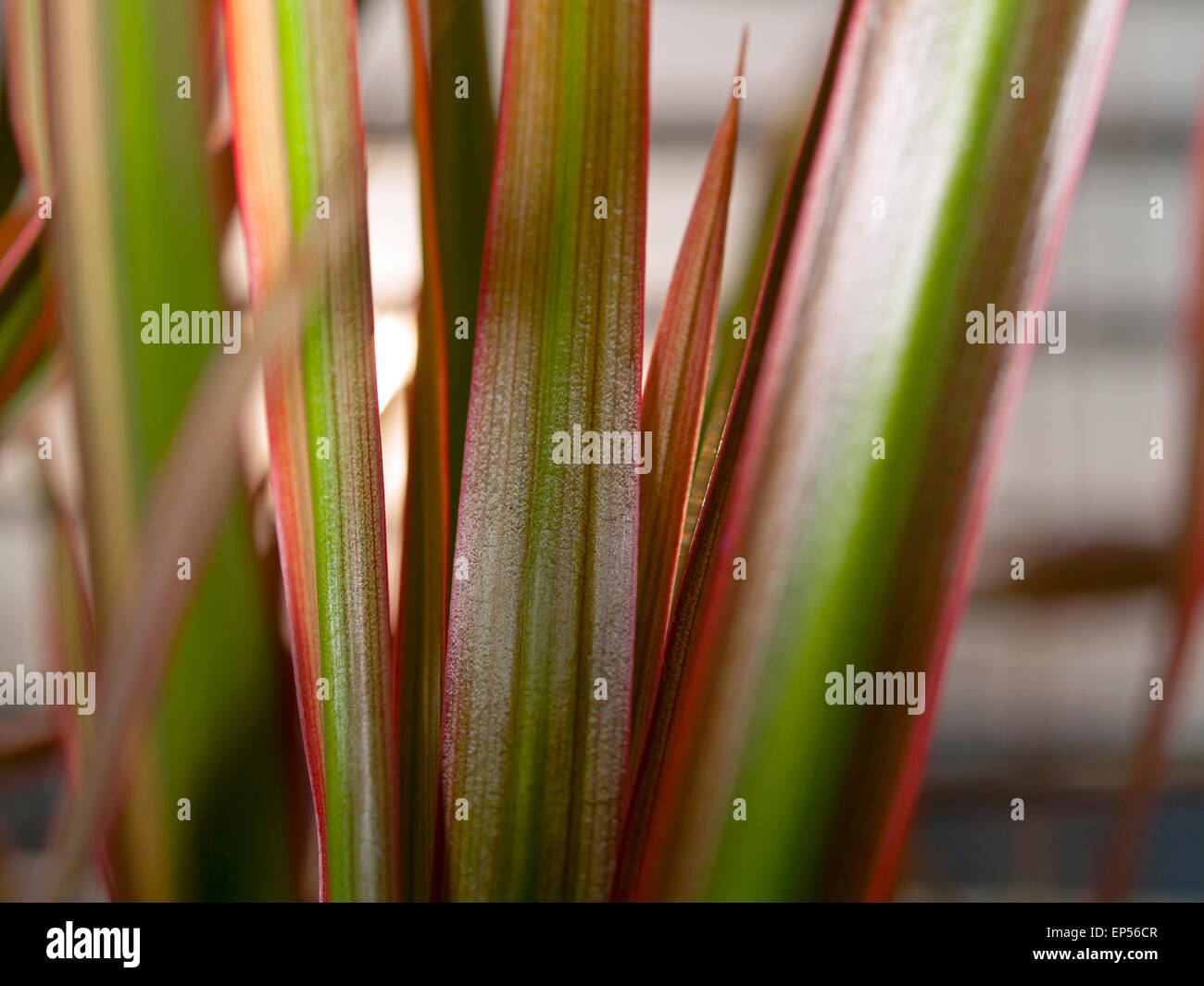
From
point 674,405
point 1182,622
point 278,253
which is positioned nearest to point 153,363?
point 278,253

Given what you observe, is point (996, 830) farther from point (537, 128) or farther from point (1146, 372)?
point (537, 128)

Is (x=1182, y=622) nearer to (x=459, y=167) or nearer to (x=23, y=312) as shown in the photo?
(x=459, y=167)

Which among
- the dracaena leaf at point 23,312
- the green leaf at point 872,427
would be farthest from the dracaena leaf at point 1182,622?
the dracaena leaf at point 23,312

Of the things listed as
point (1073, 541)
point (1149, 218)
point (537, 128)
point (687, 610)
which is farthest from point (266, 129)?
point (1149, 218)

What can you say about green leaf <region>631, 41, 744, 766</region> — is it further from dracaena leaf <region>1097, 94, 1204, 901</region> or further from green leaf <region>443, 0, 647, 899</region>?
dracaena leaf <region>1097, 94, 1204, 901</region>

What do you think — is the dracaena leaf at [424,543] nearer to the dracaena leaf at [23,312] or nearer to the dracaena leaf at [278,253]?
the dracaena leaf at [278,253]
